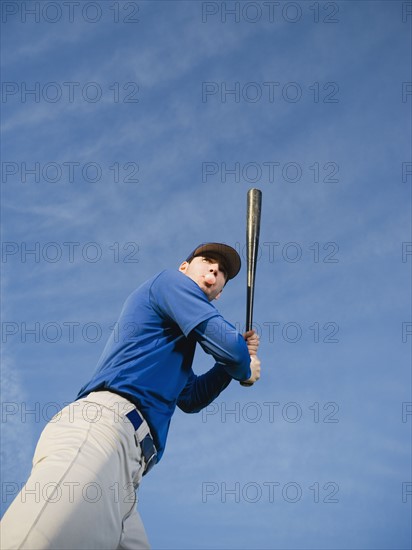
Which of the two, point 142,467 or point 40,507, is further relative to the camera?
point 142,467

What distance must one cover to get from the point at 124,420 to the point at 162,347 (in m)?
0.65

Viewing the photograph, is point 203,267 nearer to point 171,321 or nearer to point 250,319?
point 171,321

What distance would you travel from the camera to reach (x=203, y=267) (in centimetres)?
520

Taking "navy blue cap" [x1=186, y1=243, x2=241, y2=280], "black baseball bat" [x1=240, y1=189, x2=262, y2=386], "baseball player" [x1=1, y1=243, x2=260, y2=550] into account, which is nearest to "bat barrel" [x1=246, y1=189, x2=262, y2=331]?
"black baseball bat" [x1=240, y1=189, x2=262, y2=386]

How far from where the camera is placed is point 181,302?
4.43 m

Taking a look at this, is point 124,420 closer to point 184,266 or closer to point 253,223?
point 184,266

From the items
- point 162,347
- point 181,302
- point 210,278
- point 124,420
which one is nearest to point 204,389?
point 210,278

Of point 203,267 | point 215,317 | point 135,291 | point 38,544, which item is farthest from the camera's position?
point 203,267

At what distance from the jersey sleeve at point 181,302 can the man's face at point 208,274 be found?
504 mm

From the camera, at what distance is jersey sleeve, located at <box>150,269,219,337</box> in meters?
4.36

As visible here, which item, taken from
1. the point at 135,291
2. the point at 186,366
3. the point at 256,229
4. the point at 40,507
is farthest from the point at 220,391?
the point at 40,507

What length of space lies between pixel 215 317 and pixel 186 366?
49 centimetres

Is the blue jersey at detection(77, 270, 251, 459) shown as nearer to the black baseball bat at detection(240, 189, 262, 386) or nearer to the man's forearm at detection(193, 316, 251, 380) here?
the man's forearm at detection(193, 316, 251, 380)

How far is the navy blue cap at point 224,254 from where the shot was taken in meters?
5.29
